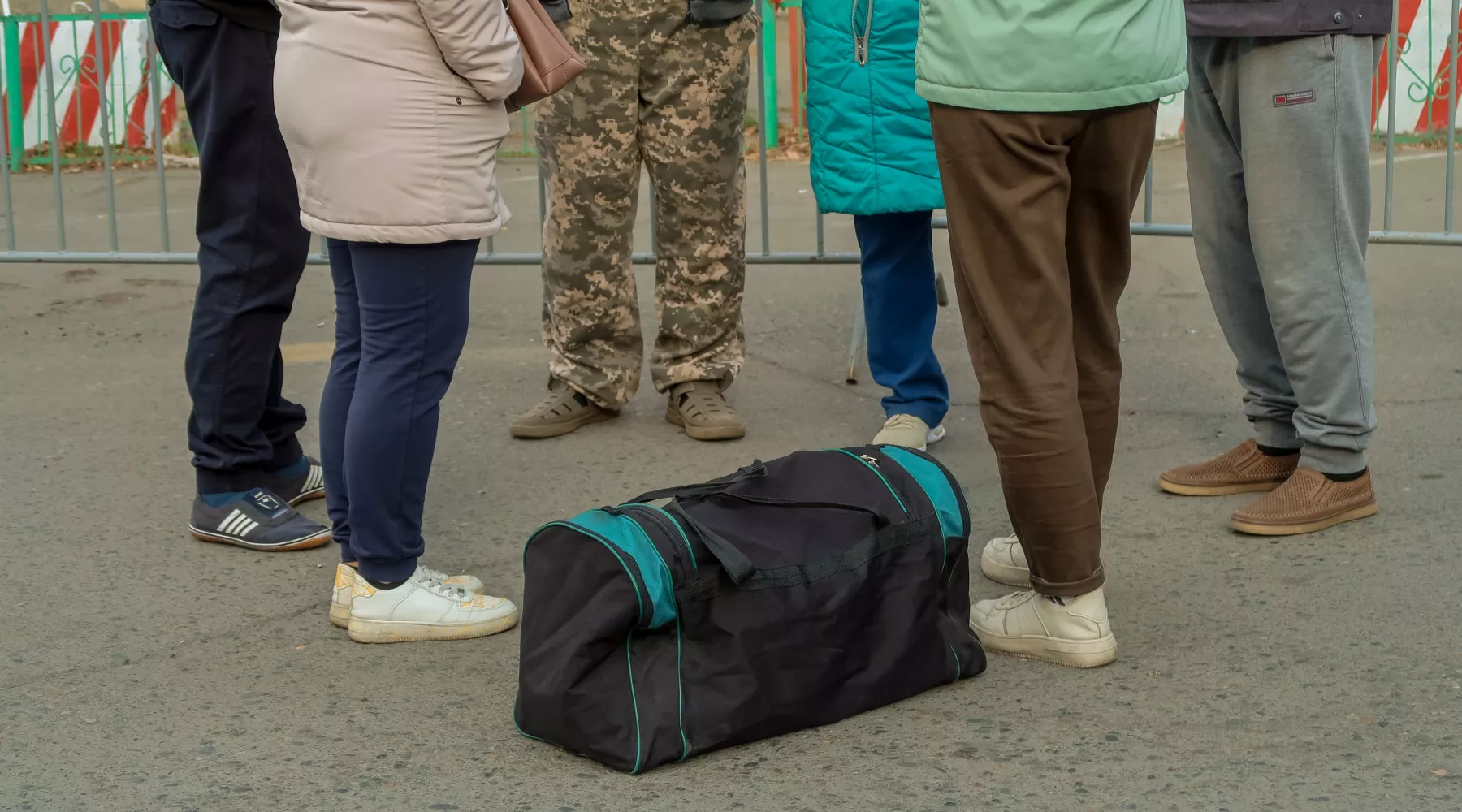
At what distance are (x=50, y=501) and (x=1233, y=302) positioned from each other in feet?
9.80

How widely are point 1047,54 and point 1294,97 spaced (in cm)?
109

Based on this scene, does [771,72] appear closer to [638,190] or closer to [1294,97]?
[638,190]

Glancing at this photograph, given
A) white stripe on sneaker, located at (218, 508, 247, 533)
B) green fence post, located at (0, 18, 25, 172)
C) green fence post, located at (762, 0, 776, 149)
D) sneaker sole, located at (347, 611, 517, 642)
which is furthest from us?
green fence post, located at (0, 18, 25, 172)

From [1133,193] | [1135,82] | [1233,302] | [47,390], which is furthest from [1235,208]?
[47,390]

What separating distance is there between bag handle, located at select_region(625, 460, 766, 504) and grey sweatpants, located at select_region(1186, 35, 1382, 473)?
147 centimetres

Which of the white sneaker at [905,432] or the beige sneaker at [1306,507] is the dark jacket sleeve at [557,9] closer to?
the white sneaker at [905,432]

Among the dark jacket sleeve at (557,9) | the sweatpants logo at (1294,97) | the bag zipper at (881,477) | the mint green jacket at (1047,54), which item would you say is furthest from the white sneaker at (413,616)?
the sweatpants logo at (1294,97)

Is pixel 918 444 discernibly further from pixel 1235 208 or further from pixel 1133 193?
pixel 1133 193

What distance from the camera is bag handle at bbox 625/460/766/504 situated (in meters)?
2.91

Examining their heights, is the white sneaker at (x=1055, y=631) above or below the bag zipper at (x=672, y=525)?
below

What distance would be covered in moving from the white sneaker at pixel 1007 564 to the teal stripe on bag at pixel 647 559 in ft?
3.63

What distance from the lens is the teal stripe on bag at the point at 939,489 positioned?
305 cm

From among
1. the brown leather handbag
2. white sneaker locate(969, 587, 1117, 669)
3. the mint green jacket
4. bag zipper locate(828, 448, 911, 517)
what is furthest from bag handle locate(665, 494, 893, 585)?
the brown leather handbag

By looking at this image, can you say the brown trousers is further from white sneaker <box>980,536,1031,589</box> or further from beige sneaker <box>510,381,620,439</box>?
beige sneaker <box>510,381,620,439</box>
